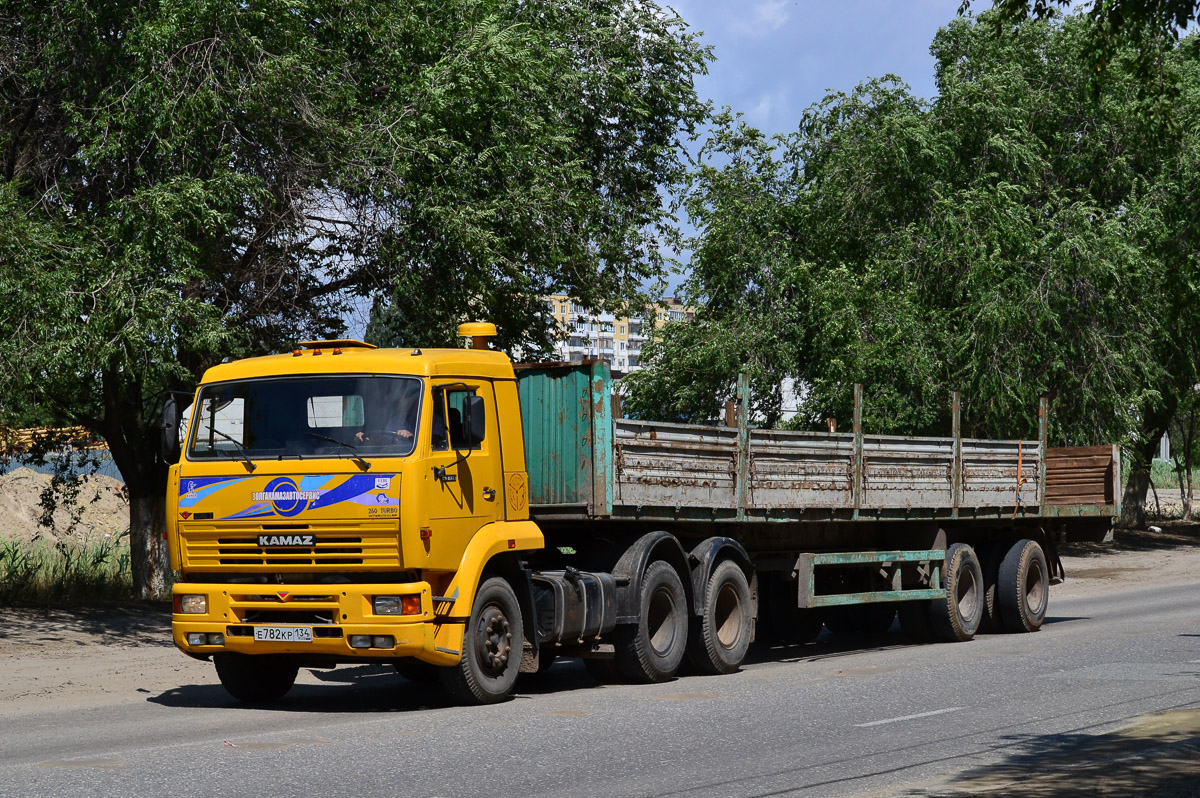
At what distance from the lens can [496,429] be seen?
11742 mm

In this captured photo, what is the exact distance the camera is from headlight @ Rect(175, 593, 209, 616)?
10.8 m

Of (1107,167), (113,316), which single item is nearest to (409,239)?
(113,316)

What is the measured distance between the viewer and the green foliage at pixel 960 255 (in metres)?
29.3

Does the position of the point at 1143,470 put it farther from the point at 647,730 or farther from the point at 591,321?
the point at 647,730

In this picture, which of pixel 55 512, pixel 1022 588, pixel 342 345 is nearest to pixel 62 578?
pixel 342 345

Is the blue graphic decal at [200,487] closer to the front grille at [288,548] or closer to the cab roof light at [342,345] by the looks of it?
the front grille at [288,548]

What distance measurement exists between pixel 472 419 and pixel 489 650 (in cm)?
184

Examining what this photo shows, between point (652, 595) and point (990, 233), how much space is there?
18983 millimetres

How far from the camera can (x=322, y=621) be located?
34.6 feet

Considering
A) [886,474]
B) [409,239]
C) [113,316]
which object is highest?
[409,239]

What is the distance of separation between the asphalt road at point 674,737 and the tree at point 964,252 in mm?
15409

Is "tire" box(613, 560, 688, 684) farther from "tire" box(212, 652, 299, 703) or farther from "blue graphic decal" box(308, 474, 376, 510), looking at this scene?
"blue graphic decal" box(308, 474, 376, 510)

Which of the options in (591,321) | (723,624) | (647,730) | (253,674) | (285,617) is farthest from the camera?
(591,321)

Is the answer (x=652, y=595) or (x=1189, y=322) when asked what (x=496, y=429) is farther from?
(x=1189, y=322)
